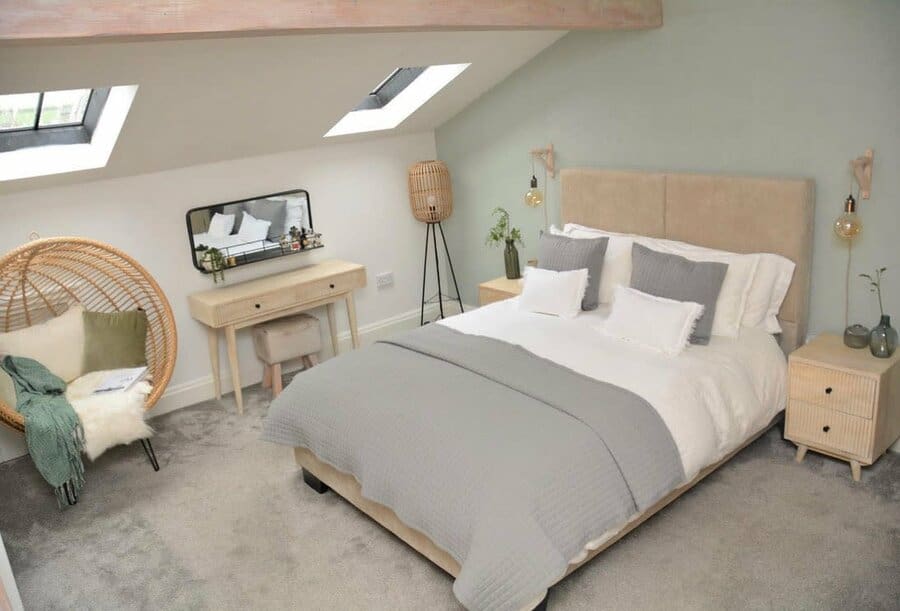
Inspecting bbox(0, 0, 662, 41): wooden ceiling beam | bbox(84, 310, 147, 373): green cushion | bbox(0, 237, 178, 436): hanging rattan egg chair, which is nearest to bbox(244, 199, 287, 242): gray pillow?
bbox(0, 237, 178, 436): hanging rattan egg chair

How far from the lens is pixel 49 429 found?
344 centimetres

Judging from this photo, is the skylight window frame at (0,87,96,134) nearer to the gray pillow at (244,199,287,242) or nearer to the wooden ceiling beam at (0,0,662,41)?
the gray pillow at (244,199,287,242)

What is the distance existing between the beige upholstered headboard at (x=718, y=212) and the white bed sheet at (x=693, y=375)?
0.36 metres

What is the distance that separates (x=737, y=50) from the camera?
3.73 m

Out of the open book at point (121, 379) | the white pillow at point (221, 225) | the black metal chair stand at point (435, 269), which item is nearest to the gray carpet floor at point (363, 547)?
the open book at point (121, 379)

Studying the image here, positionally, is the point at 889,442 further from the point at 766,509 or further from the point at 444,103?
the point at 444,103

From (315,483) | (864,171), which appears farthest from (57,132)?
(864,171)

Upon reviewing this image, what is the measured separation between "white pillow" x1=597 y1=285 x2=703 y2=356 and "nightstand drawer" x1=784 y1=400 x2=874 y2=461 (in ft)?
1.88

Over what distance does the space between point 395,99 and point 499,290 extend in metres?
1.42

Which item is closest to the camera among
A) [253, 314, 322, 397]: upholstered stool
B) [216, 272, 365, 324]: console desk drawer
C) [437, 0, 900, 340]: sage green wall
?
[437, 0, 900, 340]: sage green wall

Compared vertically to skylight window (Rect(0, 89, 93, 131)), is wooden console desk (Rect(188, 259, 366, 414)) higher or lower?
lower

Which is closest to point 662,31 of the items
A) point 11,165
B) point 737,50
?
point 737,50

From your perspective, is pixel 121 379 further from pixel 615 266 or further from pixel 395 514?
pixel 615 266

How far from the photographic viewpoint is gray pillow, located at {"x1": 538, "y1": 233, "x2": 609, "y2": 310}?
13.6 feet
